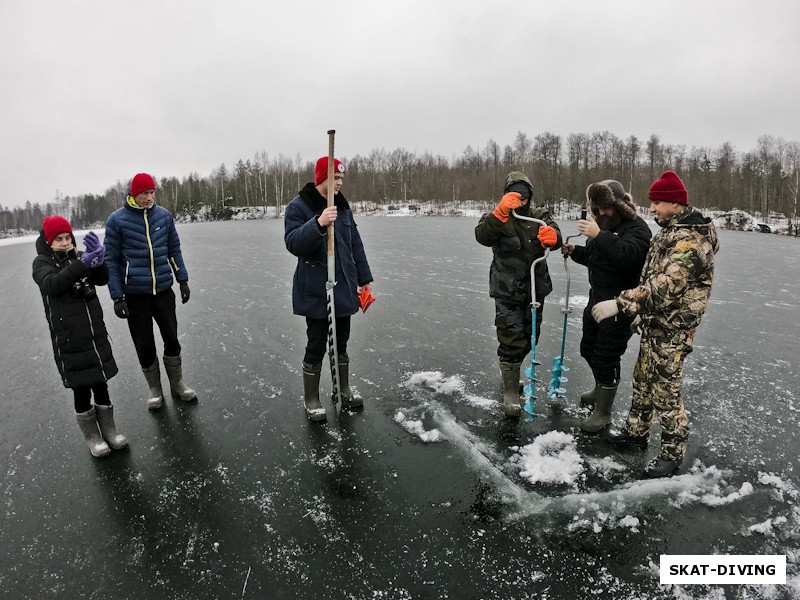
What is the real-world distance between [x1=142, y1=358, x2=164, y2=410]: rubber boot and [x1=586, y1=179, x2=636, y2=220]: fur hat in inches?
165

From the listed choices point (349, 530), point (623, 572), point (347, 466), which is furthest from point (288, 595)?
point (623, 572)

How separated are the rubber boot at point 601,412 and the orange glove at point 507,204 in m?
1.63

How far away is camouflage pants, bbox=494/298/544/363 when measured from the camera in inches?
156

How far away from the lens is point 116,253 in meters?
3.91

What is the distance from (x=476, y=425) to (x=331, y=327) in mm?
1513

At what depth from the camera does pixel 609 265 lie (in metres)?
3.52

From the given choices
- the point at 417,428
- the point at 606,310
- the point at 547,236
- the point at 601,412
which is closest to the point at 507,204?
the point at 547,236

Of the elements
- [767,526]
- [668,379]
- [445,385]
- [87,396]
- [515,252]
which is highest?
[515,252]

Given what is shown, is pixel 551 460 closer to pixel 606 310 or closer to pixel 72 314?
pixel 606 310

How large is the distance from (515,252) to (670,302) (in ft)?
4.23

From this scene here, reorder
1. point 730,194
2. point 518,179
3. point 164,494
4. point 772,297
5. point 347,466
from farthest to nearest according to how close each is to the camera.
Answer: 1. point 730,194
2. point 772,297
3. point 518,179
4. point 347,466
5. point 164,494

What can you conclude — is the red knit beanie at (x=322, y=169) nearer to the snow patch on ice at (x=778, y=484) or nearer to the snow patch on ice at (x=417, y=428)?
the snow patch on ice at (x=417, y=428)

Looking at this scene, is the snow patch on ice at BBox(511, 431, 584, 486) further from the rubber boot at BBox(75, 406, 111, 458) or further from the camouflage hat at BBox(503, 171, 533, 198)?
the rubber boot at BBox(75, 406, 111, 458)

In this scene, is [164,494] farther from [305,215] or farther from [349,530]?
[305,215]
